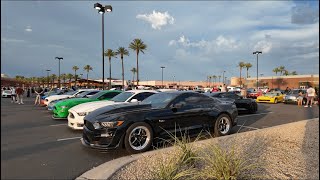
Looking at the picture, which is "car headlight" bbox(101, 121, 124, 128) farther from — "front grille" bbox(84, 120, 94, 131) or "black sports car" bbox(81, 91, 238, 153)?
"front grille" bbox(84, 120, 94, 131)

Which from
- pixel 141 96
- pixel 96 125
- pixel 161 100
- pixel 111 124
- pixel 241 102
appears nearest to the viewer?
pixel 111 124

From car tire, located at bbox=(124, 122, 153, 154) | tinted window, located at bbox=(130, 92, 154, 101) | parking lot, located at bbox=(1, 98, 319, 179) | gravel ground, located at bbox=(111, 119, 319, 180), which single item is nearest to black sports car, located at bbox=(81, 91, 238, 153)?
car tire, located at bbox=(124, 122, 153, 154)

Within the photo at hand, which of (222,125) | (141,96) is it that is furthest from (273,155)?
(141,96)

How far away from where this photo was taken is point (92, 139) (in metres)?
6.45

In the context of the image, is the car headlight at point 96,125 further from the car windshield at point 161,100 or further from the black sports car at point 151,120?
the car windshield at point 161,100

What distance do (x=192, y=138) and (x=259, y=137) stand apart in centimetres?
183

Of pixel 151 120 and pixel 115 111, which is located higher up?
pixel 115 111

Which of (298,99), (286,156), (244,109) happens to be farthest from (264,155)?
(298,99)

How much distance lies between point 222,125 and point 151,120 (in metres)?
2.74

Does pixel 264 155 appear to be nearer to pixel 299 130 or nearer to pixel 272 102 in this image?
pixel 299 130

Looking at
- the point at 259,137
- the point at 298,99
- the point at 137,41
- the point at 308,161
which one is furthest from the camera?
the point at 137,41

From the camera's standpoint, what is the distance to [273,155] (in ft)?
18.3

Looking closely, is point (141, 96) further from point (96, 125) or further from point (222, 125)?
point (96, 125)

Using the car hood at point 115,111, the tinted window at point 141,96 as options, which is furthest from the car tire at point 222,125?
the tinted window at point 141,96
